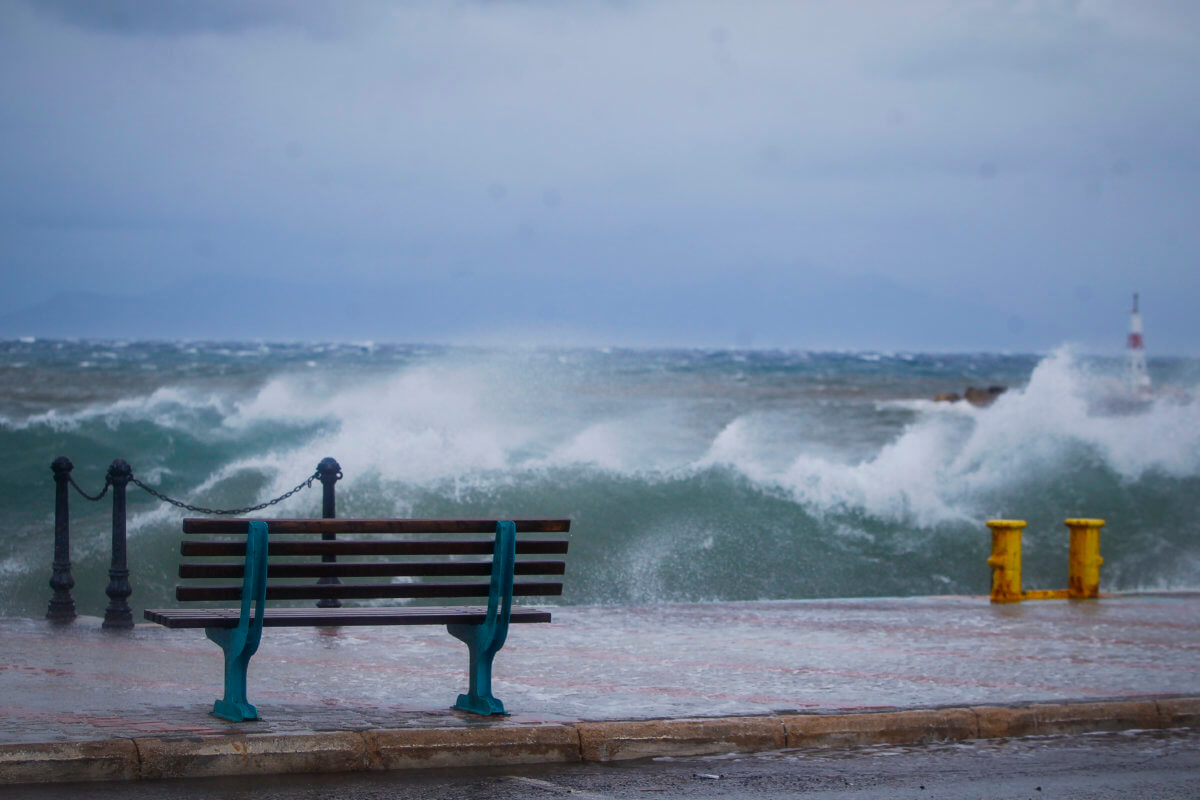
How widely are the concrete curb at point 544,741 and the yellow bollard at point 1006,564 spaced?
3.99 metres

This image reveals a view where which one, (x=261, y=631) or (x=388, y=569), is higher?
(x=388, y=569)

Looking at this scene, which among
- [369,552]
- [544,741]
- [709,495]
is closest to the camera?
[544,741]

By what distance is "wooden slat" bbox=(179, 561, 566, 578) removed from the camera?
6680 millimetres

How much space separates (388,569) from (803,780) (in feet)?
7.45

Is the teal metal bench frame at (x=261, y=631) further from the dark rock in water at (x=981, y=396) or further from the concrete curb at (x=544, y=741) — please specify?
the dark rock in water at (x=981, y=396)

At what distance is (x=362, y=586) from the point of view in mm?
7055

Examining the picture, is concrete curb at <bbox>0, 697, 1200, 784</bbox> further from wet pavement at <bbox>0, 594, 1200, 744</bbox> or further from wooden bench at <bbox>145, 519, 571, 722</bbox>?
wooden bench at <bbox>145, 519, 571, 722</bbox>

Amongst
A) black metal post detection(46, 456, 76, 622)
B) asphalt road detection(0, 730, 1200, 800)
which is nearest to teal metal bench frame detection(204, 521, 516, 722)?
asphalt road detection(0, 730, 1200, 800)

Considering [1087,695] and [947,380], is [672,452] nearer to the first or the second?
[1087,695]

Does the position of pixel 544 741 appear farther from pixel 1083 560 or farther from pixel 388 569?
pixel 1083 560

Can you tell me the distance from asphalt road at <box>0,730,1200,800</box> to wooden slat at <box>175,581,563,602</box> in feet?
2.90

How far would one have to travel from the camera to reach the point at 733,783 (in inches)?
254

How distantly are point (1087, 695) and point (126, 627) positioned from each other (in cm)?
638

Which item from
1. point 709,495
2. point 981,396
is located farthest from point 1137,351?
point 709,495
